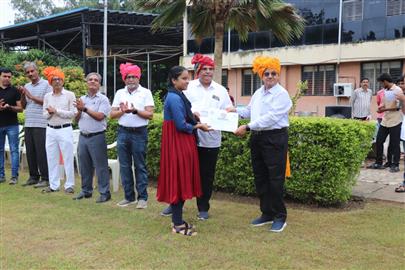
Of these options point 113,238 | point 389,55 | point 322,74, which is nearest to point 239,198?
point 113,238

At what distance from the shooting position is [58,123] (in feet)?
22.6

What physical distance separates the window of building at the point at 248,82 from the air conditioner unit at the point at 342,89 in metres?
4.72

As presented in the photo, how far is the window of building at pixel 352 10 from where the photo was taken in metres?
19.9

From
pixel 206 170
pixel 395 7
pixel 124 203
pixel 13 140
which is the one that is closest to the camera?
pixel 206 170

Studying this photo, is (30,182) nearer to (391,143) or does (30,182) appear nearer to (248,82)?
(391,143)

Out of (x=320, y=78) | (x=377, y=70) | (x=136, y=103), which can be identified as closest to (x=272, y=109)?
(x=136, y=103)

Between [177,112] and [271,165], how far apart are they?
1.18 meters

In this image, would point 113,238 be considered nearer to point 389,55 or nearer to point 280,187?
point 280,187

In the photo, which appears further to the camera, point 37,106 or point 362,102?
point 362,102

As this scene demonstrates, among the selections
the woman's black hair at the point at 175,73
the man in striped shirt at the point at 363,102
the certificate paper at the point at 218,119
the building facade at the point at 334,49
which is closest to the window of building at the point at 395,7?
the building facade at the point at 334,49

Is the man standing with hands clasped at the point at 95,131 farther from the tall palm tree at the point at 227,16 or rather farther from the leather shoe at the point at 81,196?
the tall palm tree at the point at 227,16

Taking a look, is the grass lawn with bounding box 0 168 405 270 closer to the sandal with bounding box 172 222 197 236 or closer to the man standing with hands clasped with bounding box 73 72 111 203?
the sandal with bounding box 172 222 197 236

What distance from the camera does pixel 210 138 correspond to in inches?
212

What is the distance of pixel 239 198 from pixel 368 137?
1.97 m
